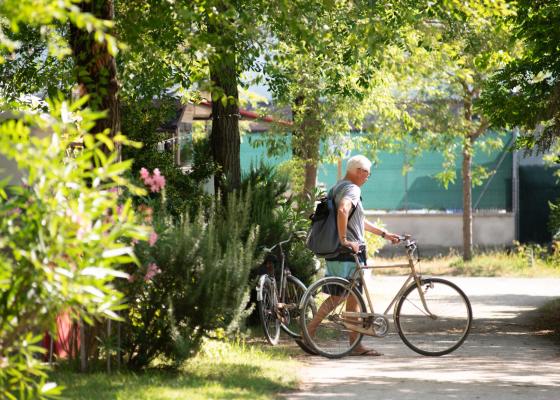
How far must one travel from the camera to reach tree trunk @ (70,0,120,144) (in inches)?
389

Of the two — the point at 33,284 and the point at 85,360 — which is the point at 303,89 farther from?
the point at 33,284

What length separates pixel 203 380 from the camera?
9.16 metres

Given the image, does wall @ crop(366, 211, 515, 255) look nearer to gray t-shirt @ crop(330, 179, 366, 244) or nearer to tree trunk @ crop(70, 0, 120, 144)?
gray t-shirt @ crop(330, 179, 366, 244)

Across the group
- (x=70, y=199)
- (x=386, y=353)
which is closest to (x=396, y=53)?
(x=386, y=353)

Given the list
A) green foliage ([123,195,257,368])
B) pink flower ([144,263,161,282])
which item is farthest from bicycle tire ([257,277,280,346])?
pink flower ([144,263,161,282])

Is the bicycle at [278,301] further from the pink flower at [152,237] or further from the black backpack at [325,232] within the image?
the pink flower at [152,237]

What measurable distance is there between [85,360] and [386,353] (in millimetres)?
3813

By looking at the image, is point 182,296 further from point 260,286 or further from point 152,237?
point 260,286

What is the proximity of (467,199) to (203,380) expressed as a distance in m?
23.9

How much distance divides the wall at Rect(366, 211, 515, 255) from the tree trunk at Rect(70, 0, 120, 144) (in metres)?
25.1

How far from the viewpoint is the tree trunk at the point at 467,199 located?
3148 centimetres

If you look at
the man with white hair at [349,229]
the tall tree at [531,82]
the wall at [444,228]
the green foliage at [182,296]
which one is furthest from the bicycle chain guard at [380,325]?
the wall at [444,228]

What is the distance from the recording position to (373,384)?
9.48 m

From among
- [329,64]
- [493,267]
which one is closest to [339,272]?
[329,64]
